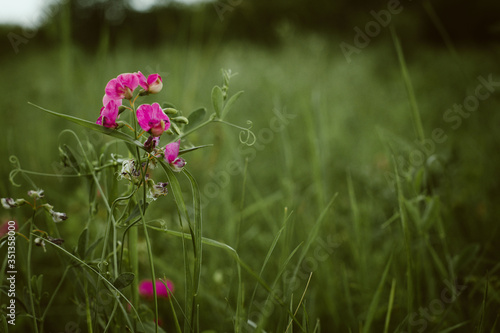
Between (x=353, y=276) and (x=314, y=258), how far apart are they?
120mm

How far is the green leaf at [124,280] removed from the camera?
430 millimetres

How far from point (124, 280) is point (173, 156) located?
0.54ft

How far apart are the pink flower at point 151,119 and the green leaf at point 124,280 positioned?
0.17 m

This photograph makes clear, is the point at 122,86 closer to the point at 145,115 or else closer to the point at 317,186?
the point at 145,115

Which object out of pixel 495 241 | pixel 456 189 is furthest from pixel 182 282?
pixel 456 189

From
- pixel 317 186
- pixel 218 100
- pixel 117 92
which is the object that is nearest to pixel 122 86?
pixel 117 92

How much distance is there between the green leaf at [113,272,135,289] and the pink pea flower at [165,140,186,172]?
0.14 metres

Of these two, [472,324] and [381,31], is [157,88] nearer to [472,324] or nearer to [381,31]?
[472,324]

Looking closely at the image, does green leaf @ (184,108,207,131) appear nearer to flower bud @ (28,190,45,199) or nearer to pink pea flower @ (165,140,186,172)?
pink pea flower @ (165,140,186,172)

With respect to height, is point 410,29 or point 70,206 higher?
point 410,29

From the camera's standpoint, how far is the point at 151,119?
0.41 m

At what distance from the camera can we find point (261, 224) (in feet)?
4.01

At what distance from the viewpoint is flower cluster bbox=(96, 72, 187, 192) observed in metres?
0.41

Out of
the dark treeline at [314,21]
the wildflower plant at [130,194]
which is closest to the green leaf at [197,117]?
the wildflower plant at [130,194]
